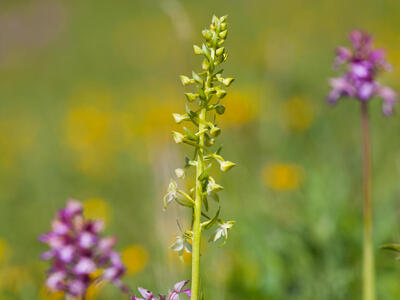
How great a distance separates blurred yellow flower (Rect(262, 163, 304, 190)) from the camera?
14.1ft

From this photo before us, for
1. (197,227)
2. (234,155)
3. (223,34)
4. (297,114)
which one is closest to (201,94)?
(223,34)

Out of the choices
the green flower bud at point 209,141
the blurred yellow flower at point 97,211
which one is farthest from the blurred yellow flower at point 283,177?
the green flower bud at point 209,141

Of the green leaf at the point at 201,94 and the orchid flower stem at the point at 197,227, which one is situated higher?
the green leaf at the point at 201,94

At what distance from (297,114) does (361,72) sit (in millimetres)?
3545

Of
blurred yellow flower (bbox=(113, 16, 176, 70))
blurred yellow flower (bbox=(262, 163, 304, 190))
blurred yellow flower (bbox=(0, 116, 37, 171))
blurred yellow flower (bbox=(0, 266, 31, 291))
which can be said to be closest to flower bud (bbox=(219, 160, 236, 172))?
blurred yellow flower (bbox=(0, 266, 31, 291))

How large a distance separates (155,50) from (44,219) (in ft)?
24.4

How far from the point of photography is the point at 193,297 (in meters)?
1.33

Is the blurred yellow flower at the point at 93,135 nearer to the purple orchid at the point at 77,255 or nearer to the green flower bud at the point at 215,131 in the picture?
the purple orchid at the point at 77,255

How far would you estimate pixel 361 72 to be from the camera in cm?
227

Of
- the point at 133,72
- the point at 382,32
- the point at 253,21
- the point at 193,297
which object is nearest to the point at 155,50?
the point at 133,72

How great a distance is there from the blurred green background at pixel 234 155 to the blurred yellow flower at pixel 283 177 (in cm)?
1

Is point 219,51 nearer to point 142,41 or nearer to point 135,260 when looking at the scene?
point 135,260

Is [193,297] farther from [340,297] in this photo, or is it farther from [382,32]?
[382,32]

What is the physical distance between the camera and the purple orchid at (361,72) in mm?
2299
